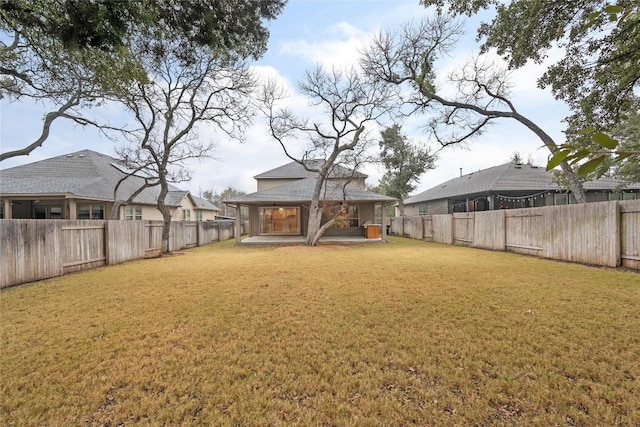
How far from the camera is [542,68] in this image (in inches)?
359

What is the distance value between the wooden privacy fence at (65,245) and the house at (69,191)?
6196 mm

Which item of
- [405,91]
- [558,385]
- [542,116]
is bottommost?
[558,385]

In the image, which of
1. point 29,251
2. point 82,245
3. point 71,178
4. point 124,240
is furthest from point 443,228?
point 71,178

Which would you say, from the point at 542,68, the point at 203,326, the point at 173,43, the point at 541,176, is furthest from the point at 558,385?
the point at 541,176

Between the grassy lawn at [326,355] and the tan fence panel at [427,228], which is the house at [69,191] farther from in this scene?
the tan fence panel at [427,228]

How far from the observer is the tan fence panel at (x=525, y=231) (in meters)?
9.39

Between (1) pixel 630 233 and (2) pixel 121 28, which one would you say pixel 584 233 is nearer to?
(1) pixel 630 233

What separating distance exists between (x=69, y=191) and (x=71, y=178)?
3.32 meters

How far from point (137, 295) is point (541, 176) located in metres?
23.2

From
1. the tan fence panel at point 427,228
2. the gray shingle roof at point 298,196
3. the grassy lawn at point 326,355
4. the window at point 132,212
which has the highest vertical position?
the gray shingle roof at point 298,196

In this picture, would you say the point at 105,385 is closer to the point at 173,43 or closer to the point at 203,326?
the point at 203,326

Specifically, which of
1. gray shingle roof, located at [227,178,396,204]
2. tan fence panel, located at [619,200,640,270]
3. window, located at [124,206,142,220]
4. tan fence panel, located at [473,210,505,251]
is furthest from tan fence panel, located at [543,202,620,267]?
window, located at [124,206,142,220]

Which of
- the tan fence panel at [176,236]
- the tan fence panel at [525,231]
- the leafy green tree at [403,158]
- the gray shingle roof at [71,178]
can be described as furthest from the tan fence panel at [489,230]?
the gray shingle roof at [71,178]

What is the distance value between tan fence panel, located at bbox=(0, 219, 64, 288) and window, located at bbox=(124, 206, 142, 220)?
11502 mm
